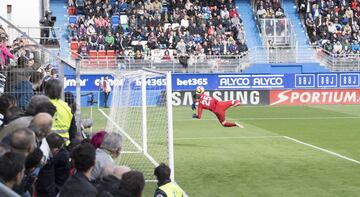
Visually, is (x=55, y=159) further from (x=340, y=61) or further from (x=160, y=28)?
(x=160, y=28)

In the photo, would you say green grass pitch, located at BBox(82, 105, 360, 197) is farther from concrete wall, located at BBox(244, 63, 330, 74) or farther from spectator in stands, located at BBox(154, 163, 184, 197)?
concrete wall, located at BBox(244, 63, 330, 74)

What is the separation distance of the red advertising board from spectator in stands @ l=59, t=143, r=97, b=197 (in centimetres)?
3186

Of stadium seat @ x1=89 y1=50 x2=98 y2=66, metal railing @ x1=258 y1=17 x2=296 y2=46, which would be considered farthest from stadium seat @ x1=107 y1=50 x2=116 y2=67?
metal railing @ x1=258 y1=17 x2=296 y2=46

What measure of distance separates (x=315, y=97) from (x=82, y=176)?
32884 mm

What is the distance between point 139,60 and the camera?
39000 mm

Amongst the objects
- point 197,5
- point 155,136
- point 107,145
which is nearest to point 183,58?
point 197,5

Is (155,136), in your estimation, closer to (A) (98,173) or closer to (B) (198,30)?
(A) (98,173)

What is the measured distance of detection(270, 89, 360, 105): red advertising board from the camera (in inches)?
1490

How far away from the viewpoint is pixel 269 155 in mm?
18312

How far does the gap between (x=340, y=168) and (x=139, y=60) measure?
24.0m

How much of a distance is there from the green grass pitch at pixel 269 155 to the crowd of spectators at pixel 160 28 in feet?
33.4

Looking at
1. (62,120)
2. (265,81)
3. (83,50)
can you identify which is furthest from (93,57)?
(62,120)

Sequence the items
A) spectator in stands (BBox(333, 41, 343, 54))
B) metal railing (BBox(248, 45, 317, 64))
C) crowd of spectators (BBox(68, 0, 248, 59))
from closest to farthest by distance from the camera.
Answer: crowd of spectators (BBox(68, 0, 248, 59)), metal railing (BBox(248, 45, 317, 64)), spectator in stands (BBox(333, 41, 343, 54))

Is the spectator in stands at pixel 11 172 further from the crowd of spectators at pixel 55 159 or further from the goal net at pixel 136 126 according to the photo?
the goal net at pixel 136 126
